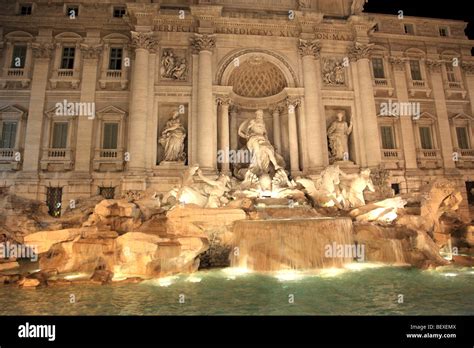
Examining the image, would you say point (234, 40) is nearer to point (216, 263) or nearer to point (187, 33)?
point (187, 33)

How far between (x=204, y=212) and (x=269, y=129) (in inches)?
423

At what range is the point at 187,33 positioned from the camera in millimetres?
18047

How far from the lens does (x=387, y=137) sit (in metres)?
20.0

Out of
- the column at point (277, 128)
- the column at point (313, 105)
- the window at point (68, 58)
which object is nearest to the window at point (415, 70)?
the column at point (313, 105)

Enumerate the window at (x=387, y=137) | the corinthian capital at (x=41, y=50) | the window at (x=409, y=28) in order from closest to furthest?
the corinthian capital at (x=41, y=50)
the window at (x=387, y=137)
the window at (x=409, y=28)

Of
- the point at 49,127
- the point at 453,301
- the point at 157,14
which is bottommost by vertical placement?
the point at 453,301

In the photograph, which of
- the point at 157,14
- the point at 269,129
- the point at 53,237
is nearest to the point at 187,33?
the point at 157,14

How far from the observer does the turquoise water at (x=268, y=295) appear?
17.6 ft

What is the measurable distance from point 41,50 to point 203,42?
32.5 feet

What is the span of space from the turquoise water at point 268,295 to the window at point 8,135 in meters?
13.2

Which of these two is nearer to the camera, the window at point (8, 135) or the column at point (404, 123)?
the window at point (8, 135)

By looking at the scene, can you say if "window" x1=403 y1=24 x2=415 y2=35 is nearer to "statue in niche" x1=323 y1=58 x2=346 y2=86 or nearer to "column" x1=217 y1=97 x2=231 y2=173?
"statue in niche" x1=323 y1=58 x2=346 y2=86

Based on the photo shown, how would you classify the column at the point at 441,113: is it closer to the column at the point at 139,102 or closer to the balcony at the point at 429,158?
the balcony at the point at 429,158

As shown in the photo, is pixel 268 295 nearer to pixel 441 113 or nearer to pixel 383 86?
pixel 383 86
